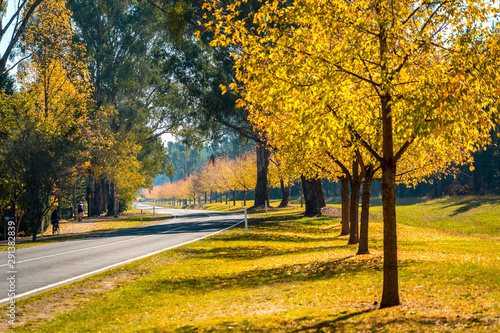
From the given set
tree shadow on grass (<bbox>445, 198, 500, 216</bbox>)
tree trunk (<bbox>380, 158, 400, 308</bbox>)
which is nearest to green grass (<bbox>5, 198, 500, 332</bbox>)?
tree trunk (<bbox>380, 158, 400, 308</bbox>)

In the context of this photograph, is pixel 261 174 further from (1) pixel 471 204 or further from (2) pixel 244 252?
(2) pixel 244 252

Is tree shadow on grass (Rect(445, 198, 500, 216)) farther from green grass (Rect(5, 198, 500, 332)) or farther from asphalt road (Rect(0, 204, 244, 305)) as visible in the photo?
asphalt road (Rect(0, 204, 244, 305))

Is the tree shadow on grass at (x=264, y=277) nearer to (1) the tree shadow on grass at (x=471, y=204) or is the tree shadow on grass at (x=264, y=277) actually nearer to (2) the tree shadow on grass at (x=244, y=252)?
(2) the tree shadow on grass at (x=244, y=252)

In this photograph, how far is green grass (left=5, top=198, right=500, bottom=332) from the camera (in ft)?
23.7

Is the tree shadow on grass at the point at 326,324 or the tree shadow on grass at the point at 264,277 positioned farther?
the tree shadow on grass at the point at 264,277

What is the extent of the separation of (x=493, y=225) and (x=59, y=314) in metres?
34.9

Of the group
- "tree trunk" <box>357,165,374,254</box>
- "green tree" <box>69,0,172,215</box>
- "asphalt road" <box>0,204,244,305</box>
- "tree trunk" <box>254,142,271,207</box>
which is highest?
"green tree" <box>69,0,172,215</box>

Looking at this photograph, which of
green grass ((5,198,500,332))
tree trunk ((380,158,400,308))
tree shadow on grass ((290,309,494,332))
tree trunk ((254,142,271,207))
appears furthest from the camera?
tree trunk ((254,142,271,207))

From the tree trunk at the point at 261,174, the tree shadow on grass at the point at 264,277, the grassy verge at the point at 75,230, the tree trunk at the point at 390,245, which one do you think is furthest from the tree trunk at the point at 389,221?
the tree trunk at the point at 261,174

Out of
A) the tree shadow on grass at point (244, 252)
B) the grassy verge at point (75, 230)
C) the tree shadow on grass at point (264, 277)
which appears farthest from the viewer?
the grassy verge at point (75, 230)

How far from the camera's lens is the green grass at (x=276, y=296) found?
7211 millimetres

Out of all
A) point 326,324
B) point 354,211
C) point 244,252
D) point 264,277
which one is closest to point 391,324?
point 326,324

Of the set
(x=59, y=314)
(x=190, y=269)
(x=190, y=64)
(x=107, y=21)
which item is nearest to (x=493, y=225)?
(x=190, y=64)

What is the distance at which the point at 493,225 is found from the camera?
35.3 meters
